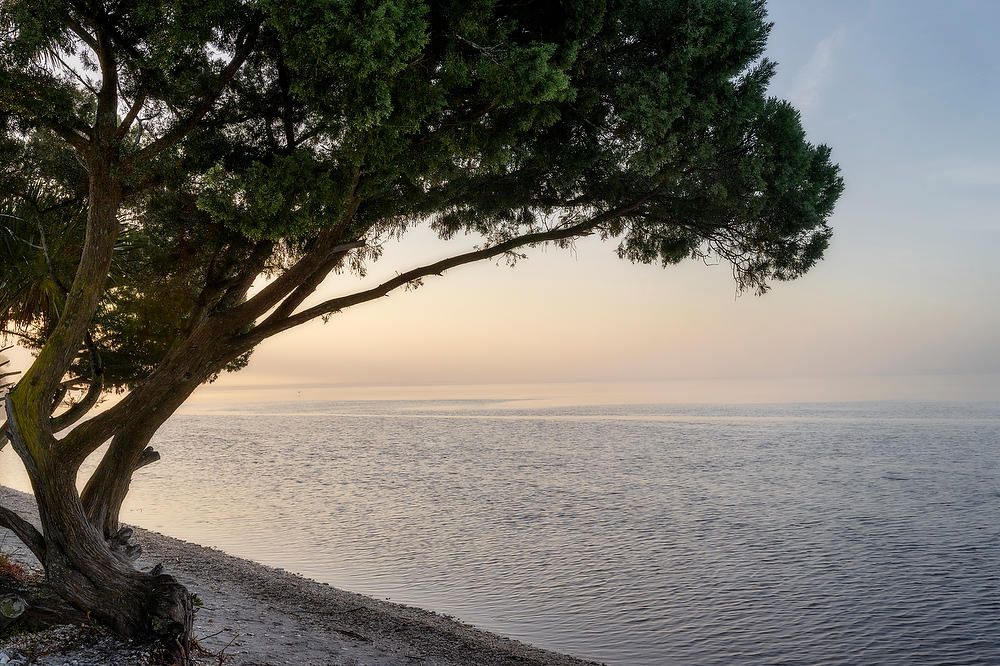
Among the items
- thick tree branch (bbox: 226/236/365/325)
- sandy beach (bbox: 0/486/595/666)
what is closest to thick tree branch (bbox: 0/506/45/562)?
sandy beach (bbox: 0/486/595/666)

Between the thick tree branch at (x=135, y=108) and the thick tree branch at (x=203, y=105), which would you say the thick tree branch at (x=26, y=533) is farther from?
the thick tree branch at (x=135, y=108)

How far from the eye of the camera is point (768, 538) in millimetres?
17453

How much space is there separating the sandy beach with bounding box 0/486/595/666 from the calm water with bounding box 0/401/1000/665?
1490 mm

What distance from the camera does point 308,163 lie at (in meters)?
7.10

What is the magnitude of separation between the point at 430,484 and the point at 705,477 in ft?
37.0

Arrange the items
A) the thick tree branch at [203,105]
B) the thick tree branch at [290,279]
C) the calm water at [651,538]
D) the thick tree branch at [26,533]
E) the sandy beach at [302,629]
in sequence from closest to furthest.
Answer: the thick tree branch at [26,533] < the sandy beach at [302,629] < the thick tree branch at [203,105] < the thick tree branch at [290,279] < the calm water at [651,538]

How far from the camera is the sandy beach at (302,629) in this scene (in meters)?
7.07

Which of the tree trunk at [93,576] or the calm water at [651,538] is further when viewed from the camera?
the calm water at [651,538]

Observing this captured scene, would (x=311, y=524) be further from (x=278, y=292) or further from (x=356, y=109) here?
(x=356, y=109)

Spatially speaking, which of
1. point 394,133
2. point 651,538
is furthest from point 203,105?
point 651,538

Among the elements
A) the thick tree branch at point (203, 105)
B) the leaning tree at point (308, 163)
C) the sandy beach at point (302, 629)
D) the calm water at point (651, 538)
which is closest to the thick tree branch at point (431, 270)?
the leaning tree at point (308, 163)

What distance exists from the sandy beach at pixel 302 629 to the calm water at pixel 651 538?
149 centimetres

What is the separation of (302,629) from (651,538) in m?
11.1

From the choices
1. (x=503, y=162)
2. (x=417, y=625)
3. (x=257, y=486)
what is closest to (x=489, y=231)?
(x=503, y=162)
